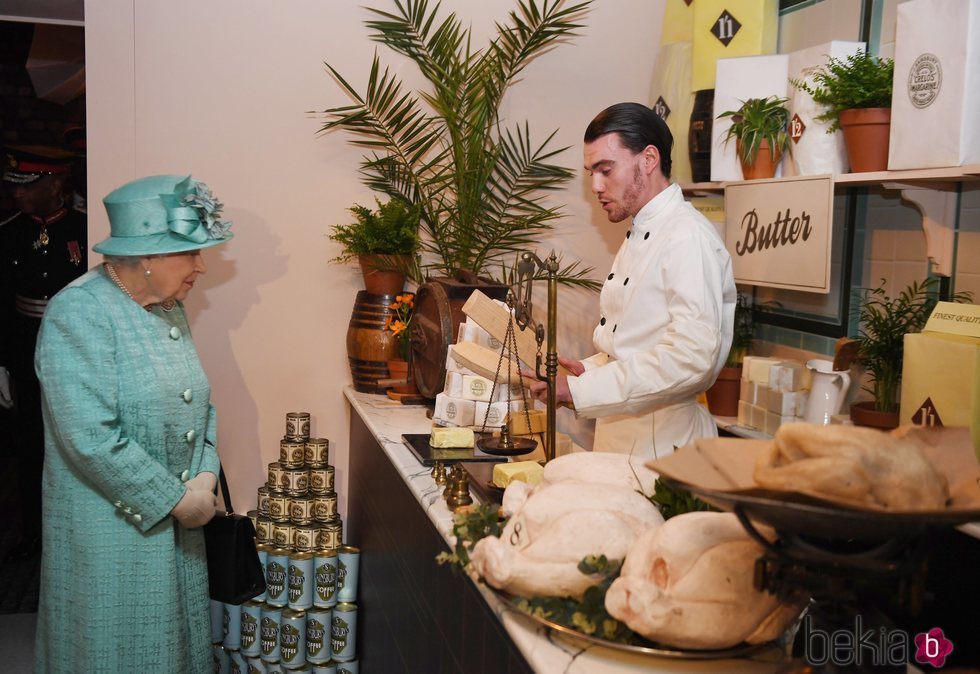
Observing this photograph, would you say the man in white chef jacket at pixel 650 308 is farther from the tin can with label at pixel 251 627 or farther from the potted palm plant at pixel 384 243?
the tin can with label at pixel 251 627

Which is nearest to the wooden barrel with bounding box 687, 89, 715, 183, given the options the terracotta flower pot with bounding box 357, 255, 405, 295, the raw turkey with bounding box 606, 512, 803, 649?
the terracotta flower pot with bounding box 357, 255, 405, 295

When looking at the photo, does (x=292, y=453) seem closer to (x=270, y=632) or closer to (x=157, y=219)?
(x=270, y=632)

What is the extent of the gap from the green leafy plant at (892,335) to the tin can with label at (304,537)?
220 cm

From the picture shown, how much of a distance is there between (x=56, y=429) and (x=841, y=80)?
2.68 metres

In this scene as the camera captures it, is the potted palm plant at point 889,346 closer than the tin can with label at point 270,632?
Yes

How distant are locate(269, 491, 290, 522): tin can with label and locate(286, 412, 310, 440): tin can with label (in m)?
0.25

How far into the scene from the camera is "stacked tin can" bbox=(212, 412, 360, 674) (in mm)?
3918

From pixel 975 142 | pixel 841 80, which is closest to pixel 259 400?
pixel 841 80

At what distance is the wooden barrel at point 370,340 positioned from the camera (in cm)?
421

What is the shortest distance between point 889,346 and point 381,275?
6.89 feet

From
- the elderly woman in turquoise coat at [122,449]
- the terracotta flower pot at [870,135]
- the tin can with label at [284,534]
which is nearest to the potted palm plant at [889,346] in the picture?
the terracotta flower pot at [870,135]

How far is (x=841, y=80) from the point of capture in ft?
10.2

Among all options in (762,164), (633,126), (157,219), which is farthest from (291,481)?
(762,164)

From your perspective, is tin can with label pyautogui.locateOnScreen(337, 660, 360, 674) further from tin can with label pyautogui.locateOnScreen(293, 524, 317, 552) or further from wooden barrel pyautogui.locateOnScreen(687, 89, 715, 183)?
wooden barrel pyautogui.locateOnScreen(687, 89, 715, 183)
